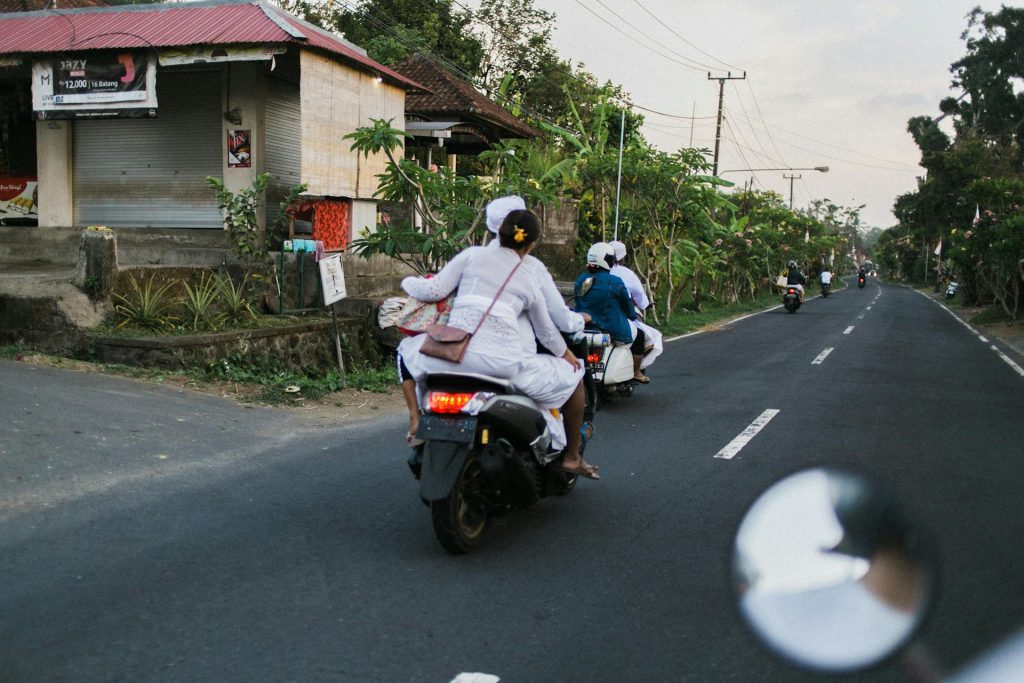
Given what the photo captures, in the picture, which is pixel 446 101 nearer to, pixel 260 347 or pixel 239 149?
pixel 239 149

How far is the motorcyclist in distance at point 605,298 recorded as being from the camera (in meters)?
8.78

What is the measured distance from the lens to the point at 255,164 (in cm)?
1385

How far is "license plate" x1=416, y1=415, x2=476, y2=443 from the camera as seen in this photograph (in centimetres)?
438

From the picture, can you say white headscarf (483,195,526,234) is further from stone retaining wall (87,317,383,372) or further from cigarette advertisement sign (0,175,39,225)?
cigarette advertisement sign (0,175,39,225)

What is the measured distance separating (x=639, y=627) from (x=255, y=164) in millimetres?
11616

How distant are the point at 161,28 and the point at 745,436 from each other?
10.7 metres

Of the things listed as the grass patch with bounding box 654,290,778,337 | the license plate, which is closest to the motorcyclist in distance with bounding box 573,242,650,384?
the license plate

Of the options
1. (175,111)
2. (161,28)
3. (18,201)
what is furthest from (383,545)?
(18,201)

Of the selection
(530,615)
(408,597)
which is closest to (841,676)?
(530,615)

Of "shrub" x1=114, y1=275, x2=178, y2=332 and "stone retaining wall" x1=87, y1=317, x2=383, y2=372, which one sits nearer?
"stone retaining wall" x1=87, y1=317, x2=383, y2=372

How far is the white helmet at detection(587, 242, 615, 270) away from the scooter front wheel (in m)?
4.24

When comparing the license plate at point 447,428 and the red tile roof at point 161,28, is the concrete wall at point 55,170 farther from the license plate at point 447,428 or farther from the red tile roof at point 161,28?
the license plate at point 447,428

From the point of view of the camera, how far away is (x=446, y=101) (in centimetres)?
2125

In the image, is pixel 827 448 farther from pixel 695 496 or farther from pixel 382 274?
pixel 382 274
